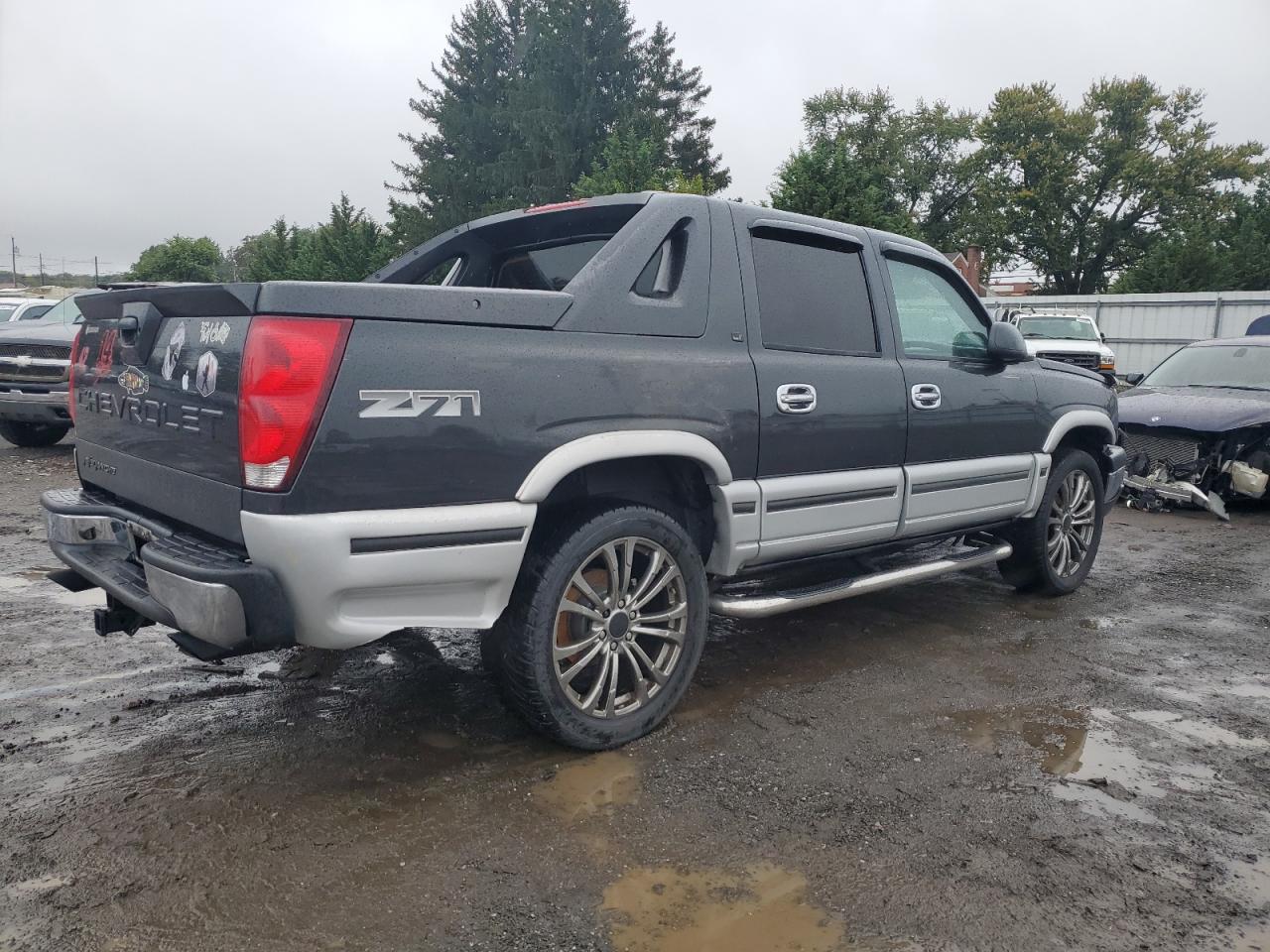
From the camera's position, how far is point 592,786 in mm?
3160

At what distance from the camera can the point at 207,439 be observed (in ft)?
9.52

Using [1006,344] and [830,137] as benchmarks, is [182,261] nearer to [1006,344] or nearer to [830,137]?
[830,137]

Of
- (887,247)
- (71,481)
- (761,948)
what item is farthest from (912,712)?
(71,481)

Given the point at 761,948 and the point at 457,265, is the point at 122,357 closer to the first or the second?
the point at 457,265

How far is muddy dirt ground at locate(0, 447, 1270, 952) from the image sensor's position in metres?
2.45

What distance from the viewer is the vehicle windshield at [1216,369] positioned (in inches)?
358

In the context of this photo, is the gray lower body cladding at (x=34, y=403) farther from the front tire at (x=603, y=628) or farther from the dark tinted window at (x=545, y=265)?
the front tire at (x=603, y=628)

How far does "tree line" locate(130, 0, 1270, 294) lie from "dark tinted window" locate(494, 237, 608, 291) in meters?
35.1

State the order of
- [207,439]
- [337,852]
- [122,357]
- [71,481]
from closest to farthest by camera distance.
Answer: [337,852]
[207,439]
[122,357]
[71,481]

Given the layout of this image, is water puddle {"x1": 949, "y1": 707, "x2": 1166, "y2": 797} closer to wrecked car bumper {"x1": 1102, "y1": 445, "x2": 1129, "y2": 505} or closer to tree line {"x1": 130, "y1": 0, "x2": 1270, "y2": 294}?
wrecked car bumper {"x1": 1102, "y1": 445, "x2": 1129, "y2": 505}

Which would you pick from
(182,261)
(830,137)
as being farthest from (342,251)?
(182,261)

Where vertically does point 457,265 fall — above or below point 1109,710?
above

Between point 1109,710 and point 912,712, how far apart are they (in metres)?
0.83

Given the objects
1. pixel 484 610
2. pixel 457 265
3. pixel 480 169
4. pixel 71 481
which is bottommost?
pixel 71 481
